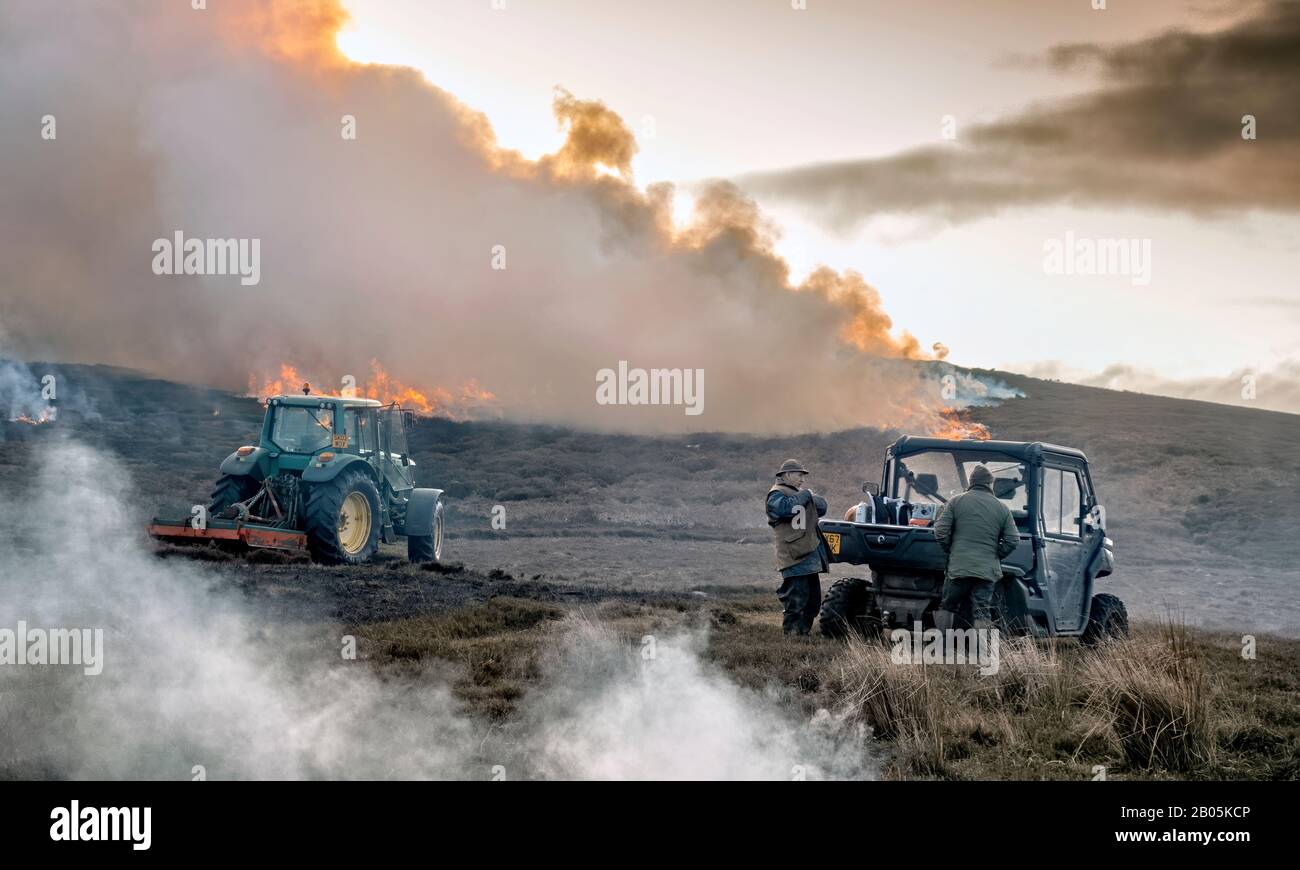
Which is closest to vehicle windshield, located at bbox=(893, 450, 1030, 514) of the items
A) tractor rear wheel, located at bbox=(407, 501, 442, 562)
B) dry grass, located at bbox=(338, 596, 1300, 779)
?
dry grass, located at bbox=(338, 596, 1300, 779)

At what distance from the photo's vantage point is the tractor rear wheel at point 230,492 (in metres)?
19.6

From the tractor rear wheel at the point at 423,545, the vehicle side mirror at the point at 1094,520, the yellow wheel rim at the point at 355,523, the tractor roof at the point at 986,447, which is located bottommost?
the tractor rear wheel at the point at 423,545

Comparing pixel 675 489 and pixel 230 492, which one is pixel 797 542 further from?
pixel 675 489

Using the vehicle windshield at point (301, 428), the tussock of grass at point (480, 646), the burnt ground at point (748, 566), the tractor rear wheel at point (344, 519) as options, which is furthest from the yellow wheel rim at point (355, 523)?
the tussock of grass at point (480, 646)

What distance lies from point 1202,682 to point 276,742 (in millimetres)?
7124

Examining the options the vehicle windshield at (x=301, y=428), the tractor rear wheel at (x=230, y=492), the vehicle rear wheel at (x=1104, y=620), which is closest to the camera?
the vehicle rear wheel at (x=1104, y=620)

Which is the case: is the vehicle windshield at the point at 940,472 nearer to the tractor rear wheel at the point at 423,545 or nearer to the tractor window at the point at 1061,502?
the tractor window at the point at 1061,502

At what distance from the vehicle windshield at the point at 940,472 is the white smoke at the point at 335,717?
4.21 metres

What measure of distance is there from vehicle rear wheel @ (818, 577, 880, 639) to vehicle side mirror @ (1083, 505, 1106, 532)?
296 centimetres

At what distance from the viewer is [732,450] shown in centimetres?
5206

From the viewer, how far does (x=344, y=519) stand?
20062 mm

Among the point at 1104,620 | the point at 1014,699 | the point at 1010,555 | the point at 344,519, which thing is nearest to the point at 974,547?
the point at 1010,555

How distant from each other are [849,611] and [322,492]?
9949 millimetres

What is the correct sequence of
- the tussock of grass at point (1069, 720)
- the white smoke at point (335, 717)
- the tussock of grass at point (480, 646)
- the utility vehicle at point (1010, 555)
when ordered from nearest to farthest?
the white smoke at point (335, 717) < the tussock of grass at point (1069, 720) < the tussock of grass at point (480, 646) < the utility vehicle at point (1010, 555)
